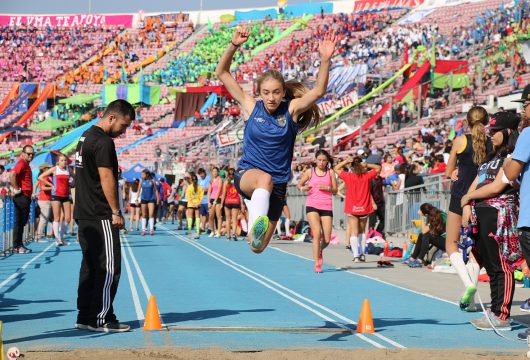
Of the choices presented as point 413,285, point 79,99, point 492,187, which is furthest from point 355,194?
point 79,99

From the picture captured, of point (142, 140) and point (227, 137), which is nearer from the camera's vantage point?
point (227, 137)

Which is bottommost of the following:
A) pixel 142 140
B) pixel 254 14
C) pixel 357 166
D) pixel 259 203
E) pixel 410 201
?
pixel 259 203

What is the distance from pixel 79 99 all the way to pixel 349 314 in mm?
53192

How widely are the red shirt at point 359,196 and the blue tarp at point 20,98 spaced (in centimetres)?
4944

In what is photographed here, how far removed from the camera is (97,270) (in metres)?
8.08

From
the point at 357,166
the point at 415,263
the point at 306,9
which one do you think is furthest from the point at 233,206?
the point at 306,9

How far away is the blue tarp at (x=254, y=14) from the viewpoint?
7475cm

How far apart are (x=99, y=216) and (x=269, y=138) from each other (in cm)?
173

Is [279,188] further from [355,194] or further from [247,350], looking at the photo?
[355,194]

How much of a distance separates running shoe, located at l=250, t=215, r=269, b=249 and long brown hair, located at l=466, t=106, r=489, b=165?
257cm

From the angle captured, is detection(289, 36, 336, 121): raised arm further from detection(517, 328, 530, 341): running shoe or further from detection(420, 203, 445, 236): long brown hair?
detection(420, 203, 445, 236): long brown hair

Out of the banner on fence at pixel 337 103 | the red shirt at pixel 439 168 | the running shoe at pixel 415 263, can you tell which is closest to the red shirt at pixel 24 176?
the running shoe at pixel 415 263

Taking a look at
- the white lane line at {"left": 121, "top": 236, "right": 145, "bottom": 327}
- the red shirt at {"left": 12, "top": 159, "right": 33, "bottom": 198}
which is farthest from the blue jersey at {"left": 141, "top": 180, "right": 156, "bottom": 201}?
the white lane line at {"left": 121, "top": 236, "right": 145, "bottom": 327}

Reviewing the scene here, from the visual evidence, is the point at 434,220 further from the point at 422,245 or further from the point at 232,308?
the point at 232,308
